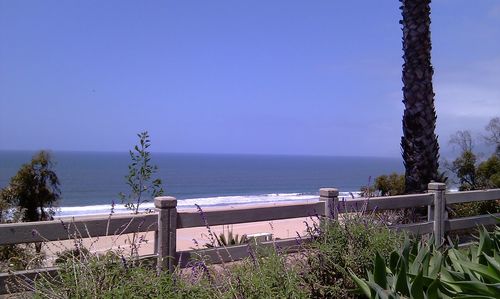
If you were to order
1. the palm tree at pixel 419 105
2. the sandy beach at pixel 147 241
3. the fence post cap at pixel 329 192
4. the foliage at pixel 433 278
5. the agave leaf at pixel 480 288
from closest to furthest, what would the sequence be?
1. the agave leaf at pixel 480 288
2. the foliage at pixel 433 278
3. the sandy beach at pixel 147 241
4. the fence post cap at pixel 329 192
5. the palm tree at pixel 419 105

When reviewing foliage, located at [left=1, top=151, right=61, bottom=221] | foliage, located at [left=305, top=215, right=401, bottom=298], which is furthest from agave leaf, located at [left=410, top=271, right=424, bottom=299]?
foliage, located at [left=1, top=151, right=61, bottom=221]

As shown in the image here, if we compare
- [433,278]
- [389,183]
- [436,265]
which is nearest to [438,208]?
[436,265]

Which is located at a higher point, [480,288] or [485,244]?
[485,244]

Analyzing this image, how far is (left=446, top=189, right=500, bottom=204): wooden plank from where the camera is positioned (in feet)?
27.3

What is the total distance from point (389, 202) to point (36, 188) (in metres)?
13.9

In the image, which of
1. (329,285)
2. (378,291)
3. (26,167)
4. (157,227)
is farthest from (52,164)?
(378,291)

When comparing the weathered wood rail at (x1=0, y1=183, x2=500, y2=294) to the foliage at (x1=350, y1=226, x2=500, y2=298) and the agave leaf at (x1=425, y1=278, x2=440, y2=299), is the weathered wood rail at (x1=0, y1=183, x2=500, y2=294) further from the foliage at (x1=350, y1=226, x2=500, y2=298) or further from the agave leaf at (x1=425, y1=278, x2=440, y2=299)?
the agave leaf at (x1=425, y1=278, x2=440, y2=299)

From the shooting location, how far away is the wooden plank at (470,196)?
328 inches

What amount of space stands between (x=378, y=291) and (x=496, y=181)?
744 inches

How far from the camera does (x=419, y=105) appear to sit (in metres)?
9.94

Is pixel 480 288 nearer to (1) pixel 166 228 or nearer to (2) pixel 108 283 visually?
(2) pixel 108 283

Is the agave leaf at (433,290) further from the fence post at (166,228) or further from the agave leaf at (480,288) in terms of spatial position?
the fence post at (166,228)

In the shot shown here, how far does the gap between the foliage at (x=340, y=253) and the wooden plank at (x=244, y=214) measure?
1122 mm

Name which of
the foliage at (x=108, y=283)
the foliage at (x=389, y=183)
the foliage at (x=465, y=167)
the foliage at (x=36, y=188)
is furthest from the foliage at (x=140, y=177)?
the foliage at (x=465, y=167)
